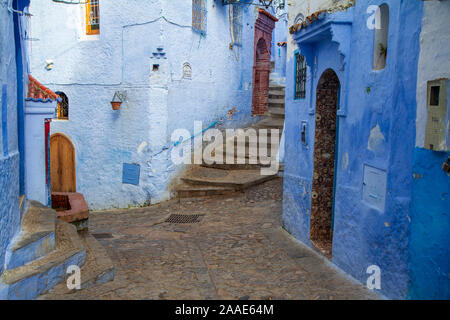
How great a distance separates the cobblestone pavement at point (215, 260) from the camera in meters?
4.79

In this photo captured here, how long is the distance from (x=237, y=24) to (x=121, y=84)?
548 cm

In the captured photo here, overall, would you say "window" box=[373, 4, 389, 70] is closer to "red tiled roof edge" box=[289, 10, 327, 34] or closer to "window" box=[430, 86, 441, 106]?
"red tiled roof edge" box=[289, 10, 327, 34]

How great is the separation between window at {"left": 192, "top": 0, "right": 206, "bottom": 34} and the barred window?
6.84 ft

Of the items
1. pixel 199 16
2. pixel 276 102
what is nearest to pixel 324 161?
pixel 199 16

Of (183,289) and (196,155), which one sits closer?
(183,289)

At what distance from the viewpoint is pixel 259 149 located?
13172 millimetres

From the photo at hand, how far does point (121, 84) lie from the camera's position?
10.4 meters

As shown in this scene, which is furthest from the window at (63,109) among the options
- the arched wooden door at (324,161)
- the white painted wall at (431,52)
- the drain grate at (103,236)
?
the white painted wall at (431,52)

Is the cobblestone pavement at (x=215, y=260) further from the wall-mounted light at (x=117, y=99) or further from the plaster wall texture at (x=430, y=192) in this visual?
the wall-mounted light at (x=117, y=99)

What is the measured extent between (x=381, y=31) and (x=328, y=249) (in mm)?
3251

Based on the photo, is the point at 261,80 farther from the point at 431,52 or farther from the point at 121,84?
the point at 431,52

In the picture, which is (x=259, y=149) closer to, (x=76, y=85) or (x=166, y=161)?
(x=166, y=161)

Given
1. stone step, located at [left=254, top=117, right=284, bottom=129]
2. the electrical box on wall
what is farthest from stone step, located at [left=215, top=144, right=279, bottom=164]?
the electrical box on wall

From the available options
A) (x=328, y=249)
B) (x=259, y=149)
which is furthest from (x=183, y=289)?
(x=259, y=149)
